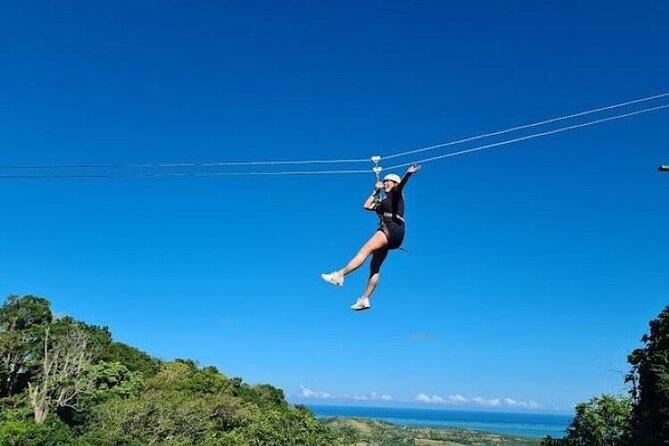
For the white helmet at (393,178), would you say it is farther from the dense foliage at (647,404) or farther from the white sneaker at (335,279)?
the dense foliage at (647,404)

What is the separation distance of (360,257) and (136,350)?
2591 inches

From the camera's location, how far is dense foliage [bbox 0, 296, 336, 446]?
4100 centimetres

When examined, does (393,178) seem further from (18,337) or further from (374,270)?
(18,337)

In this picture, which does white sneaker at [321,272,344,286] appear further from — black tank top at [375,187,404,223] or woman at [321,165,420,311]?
black tank top at [375,187,404,223]

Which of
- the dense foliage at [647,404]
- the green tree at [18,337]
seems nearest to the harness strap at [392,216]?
the dense foliage at [647,404]

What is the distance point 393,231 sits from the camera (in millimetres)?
8273

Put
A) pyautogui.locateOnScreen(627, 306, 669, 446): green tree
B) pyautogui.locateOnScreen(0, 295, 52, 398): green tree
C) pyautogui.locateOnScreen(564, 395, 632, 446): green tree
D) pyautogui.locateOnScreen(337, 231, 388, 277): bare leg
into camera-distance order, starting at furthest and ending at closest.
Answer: pyautogui.locateOnScreen(0, 295, 52, 398): green tree → pyautogui.locateOnScreen(564, 395, 632, 446): green tree → pyautogui.locateOnScreen(627, 306, 669, 446): green tree → pyautogui.locateOnScreen(337, 231, 388, 277): bare leg

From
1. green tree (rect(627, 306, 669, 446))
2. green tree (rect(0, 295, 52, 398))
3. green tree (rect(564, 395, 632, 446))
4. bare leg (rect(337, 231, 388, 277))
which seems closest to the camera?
bare leg (rect(337, 231, 388, 277))

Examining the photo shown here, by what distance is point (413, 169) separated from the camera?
7.95 meters

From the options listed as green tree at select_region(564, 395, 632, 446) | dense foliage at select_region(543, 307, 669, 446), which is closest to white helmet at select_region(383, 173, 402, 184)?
dense foliage at select_region(543, 307, 669, 446)

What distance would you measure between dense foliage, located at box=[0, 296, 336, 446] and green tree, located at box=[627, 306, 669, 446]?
80.6 feet

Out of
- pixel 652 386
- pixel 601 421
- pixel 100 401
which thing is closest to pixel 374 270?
pixel 652 386

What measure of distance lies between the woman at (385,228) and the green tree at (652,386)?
2703cm

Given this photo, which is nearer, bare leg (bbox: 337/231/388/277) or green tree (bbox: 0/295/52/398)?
bare leg (bbox: 337/231/388/277)
